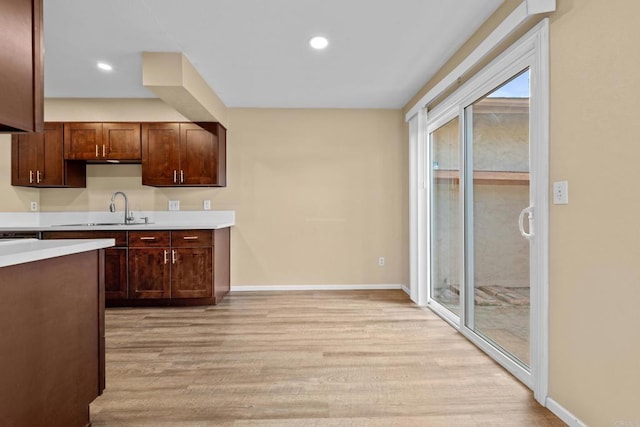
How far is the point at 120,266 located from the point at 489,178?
12.3 ft

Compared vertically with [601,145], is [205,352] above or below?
below

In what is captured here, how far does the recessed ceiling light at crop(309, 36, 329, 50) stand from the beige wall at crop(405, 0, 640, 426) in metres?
1.59

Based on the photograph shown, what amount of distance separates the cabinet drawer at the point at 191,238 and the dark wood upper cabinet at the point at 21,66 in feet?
7.92

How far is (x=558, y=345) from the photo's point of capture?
1.81m

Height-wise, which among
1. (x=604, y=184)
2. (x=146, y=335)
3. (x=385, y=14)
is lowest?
(x=146, y=335)

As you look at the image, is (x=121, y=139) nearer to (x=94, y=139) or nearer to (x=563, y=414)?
(x=94, y=139)

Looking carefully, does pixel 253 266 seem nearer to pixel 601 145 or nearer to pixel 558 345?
pixel 558 345

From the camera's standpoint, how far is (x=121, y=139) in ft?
13.8

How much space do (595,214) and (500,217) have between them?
3.34ft

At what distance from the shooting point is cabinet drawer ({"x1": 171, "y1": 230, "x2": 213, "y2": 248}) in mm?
3855

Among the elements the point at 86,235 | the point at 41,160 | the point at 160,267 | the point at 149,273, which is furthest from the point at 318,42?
the point at 41,160

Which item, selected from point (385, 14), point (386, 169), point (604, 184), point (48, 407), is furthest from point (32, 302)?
point (386, 169)

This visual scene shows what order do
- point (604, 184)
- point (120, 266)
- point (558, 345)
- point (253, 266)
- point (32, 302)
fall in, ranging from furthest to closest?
point (253, 266) → point (120, 266) → point (558, 345) → point (604, 184) → point (32, 302)

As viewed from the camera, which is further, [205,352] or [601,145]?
[205,352]
